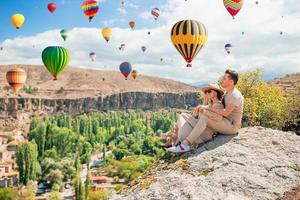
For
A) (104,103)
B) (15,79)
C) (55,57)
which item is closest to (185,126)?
(55,57)

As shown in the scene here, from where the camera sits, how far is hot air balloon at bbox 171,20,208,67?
27.3 m

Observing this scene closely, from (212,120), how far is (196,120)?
34 cm

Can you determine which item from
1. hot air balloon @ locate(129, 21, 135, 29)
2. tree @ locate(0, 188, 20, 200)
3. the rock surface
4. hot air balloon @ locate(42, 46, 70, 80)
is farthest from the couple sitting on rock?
hot air balloon @ locate(129, 21, 135, 29)

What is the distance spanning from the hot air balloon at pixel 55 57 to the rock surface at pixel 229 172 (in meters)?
Answer: 29.5

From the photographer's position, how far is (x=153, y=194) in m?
6.02

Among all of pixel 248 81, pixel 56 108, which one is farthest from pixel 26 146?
pixel 56 108

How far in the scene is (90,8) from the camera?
4538 centimetres

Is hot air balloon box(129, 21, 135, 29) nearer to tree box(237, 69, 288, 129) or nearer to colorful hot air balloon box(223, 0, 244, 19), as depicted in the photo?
colorful hot air balloon box(223, 0, 244, 19)

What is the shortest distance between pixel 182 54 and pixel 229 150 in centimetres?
2213

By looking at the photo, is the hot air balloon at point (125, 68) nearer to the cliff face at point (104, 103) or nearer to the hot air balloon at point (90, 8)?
the hot air balloon at point (90, 8)

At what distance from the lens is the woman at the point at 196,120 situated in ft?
24.6

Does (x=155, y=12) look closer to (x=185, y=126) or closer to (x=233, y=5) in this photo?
(x=233, y=5)

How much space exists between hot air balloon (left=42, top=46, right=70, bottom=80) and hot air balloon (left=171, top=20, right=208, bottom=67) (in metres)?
11.4

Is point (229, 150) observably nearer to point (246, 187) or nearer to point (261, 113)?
point (246, 187)
